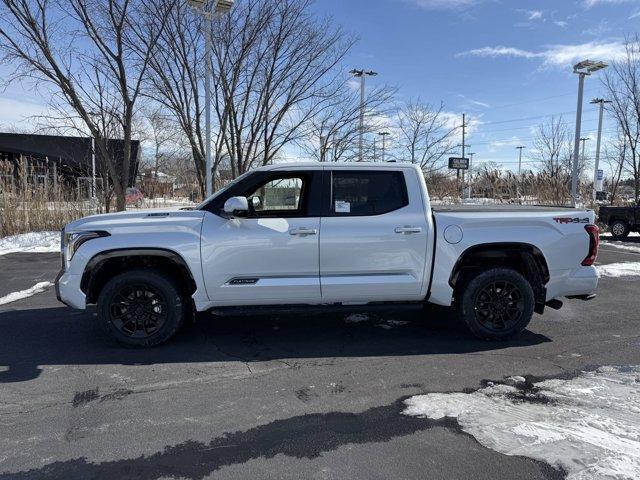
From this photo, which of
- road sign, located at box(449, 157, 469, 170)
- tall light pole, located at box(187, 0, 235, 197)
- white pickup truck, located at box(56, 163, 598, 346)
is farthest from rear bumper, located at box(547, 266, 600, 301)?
road sign, located at box(449, 157, 469, 170)

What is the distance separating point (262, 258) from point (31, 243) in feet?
40.5

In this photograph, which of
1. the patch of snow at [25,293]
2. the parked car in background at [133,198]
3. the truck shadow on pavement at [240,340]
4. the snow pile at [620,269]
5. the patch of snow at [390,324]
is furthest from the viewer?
the parked car in background at [133,198]

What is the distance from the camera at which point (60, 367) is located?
451 centimetres

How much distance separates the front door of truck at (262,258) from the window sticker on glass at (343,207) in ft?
0.72

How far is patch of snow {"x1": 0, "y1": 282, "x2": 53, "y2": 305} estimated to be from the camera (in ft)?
23.9

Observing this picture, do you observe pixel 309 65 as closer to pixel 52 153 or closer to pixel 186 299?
pixel 186 299

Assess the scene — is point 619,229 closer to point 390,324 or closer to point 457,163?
point 457,163

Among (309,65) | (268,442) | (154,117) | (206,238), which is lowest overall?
(268,442)

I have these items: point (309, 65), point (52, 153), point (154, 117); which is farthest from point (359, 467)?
point (52, 153)

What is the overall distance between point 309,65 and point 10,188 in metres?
10.3

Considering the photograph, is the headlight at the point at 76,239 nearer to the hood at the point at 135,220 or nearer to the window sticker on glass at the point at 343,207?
the hood at the point at 135,220

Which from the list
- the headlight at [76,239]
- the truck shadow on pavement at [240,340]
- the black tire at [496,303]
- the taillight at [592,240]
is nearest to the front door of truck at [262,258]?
the truck shadow on pavement at [240,340]

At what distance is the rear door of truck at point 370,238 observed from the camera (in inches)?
195

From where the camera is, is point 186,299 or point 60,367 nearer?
point 60,367
